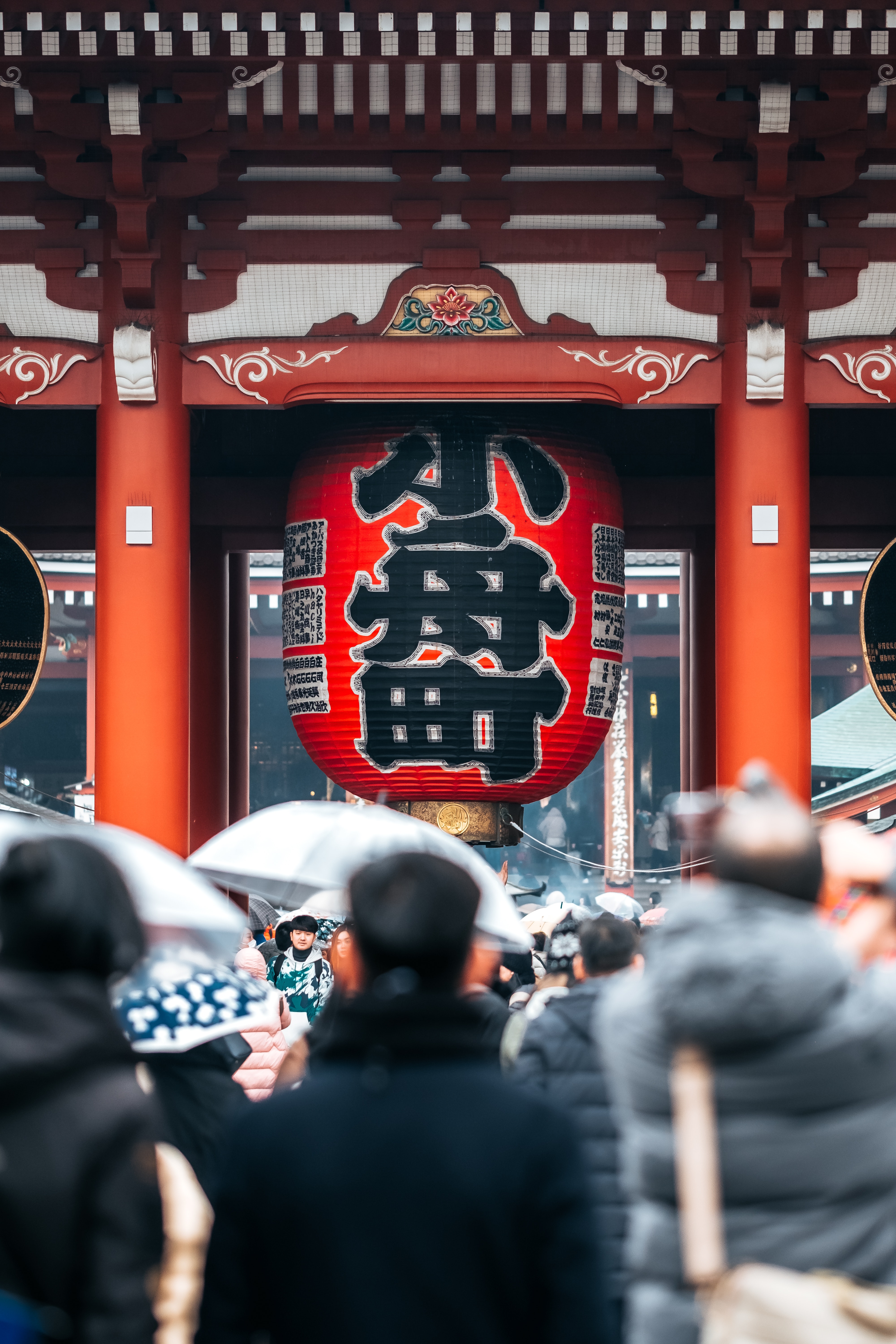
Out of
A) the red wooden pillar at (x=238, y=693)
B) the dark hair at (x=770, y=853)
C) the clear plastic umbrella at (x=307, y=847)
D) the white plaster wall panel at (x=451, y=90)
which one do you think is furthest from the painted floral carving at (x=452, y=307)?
the dark hair at (x=770, y=853)

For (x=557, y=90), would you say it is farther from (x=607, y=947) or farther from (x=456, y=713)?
(x=607, y=947)

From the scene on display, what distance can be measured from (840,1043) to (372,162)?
21.0 feet

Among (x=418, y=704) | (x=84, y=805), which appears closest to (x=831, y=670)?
(x=84, y=805)

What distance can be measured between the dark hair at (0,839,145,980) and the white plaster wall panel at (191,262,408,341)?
5861 millimetres

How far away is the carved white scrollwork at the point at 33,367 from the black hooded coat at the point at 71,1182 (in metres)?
6.03

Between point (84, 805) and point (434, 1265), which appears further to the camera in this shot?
point (84, 805)

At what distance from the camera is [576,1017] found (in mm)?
3434

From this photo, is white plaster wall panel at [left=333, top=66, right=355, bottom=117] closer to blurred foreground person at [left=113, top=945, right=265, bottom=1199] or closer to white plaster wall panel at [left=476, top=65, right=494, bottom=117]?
white plaster wall panel at [left=476, top=65, right=494, bottom=117]

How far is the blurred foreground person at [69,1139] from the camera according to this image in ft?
6.81

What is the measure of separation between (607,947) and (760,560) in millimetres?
4215

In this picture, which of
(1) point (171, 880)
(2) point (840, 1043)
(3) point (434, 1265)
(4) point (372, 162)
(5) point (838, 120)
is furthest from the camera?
(4) point (372, 162)

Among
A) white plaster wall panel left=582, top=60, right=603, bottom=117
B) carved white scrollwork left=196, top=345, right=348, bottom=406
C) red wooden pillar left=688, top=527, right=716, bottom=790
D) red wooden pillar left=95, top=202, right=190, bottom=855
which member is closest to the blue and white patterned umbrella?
red wooden pillar left=95, top=202, right=190, bottom=855

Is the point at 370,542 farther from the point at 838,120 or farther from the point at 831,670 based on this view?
the point at 831,670

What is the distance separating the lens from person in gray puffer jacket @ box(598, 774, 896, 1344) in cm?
220
